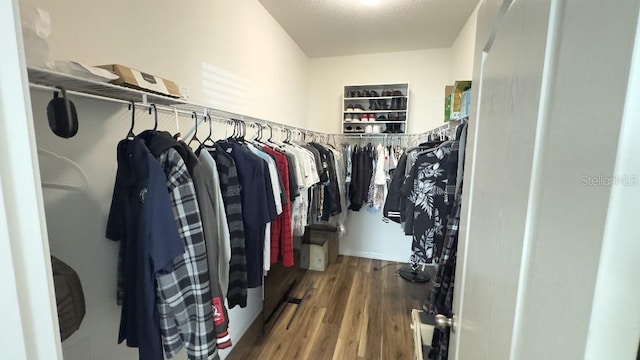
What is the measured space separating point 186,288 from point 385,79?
10.5 feet

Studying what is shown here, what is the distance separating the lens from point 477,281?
64cm

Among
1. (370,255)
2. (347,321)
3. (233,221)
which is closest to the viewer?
(233,221)

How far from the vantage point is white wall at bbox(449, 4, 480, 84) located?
7.48ft

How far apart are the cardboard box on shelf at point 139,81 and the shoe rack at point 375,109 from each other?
2487mm

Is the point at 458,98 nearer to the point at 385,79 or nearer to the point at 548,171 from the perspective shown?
the point at 548,171

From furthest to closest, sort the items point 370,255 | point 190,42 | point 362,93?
1. point 370,255
2. point 362,93
3. point 190,42

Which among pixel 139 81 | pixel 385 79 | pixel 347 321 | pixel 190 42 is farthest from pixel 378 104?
pixel 139 81

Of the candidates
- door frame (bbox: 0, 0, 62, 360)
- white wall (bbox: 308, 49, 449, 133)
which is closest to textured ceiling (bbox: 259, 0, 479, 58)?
white wall (bbox: 308, 49, 449, 133)

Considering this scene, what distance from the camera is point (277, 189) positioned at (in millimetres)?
1562

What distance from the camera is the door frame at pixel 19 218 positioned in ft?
1.07

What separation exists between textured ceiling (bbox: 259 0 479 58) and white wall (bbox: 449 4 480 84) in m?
0.07

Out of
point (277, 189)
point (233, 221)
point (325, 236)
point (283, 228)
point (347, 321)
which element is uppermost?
point (277, 189)

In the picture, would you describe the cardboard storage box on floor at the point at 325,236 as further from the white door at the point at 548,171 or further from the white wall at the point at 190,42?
the white door at the point at 548,171

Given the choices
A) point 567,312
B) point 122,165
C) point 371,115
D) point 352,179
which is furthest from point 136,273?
point 371,115
